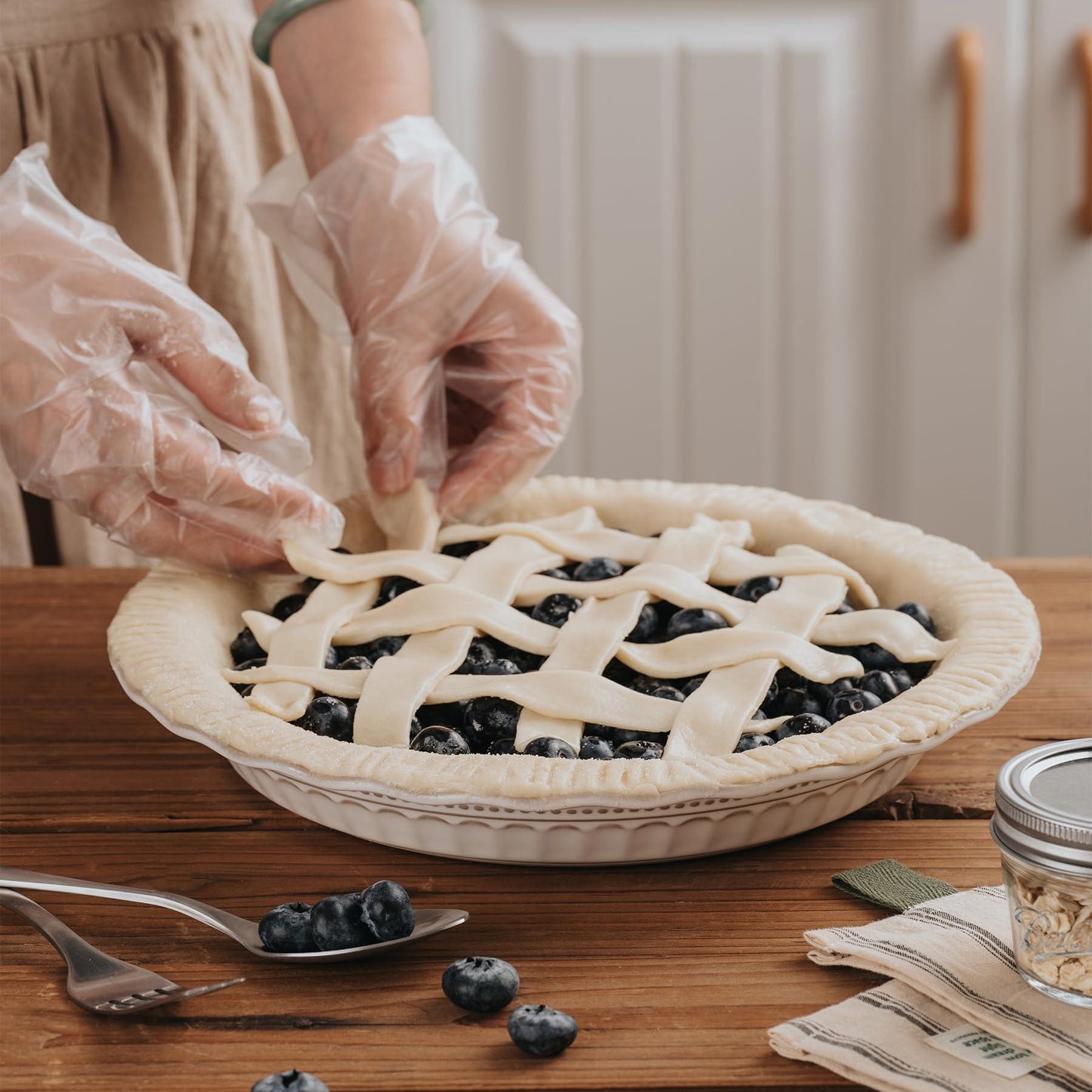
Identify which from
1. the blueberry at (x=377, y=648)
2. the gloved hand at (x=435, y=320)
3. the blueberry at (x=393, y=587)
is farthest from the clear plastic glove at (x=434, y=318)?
the blueberry at (x=377, y=648)

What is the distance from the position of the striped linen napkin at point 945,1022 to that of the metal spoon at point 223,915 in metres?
0.20

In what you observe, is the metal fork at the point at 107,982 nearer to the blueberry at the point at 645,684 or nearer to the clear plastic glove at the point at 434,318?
the blueberry at the point at 645,684

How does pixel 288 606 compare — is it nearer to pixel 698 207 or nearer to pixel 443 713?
pixel 443 713

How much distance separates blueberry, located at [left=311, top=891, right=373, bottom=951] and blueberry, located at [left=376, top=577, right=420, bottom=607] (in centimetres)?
43

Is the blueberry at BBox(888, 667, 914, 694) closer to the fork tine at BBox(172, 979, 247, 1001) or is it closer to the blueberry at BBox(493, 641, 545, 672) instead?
the blueberry at BBox(493, 641, 545, 672)

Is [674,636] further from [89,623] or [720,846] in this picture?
[89,623]

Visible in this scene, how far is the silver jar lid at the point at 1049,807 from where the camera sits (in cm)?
56

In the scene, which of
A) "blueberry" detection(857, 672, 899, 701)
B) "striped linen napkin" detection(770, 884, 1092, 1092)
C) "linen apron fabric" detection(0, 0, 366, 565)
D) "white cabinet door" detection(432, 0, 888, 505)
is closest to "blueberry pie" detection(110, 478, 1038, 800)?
"blueberry" detection(857, 672, 899, 701)

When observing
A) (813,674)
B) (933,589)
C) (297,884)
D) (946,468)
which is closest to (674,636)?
(813,674)

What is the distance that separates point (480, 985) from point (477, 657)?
346 millimetres

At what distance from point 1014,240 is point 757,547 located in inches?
57.9

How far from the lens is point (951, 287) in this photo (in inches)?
96.5

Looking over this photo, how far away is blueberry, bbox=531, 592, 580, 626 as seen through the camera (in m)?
1.03

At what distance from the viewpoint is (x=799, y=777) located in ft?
2.40
